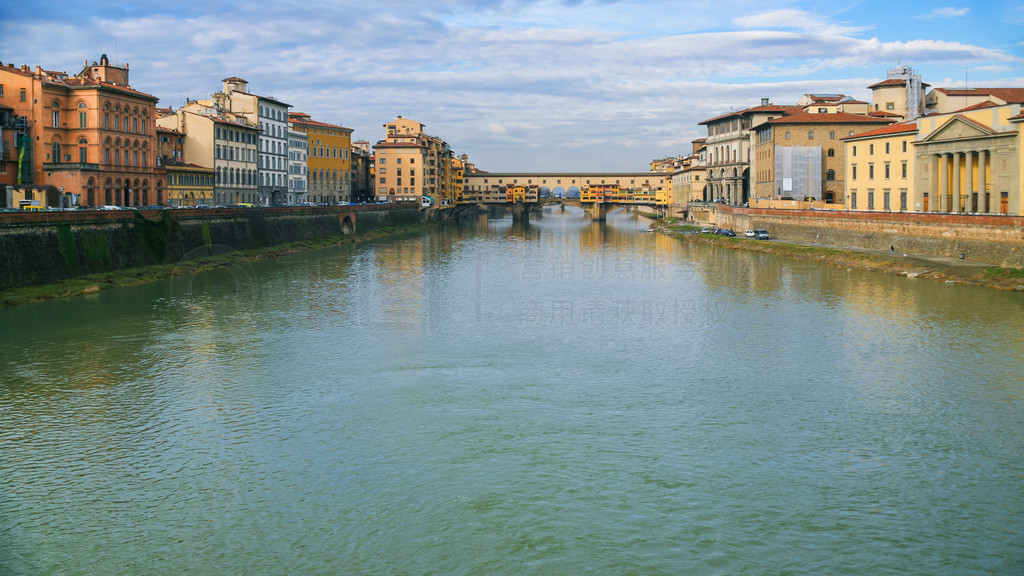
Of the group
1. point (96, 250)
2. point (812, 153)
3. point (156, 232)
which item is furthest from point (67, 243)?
point (812, 153)

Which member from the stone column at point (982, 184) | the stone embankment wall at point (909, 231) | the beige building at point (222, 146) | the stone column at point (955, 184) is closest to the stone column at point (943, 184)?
the stone column at point (955, 184)

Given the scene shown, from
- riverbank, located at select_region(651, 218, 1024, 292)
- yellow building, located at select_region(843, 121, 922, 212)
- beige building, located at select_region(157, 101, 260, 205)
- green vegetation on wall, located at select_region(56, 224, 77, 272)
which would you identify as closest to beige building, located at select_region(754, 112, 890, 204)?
yellow building, located at select_region(843, 121, 922, 212)

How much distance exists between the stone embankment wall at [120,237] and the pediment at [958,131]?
131 feet

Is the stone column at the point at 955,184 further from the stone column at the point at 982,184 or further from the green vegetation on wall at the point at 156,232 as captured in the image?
the green vegetation on wall at the point at 156,232

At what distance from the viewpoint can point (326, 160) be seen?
3666 inches

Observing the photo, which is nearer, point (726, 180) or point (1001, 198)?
point (1001, 198)

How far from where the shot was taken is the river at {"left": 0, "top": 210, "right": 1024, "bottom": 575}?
11938 mm

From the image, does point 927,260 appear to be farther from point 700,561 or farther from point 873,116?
point 873,116

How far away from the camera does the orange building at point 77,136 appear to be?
45250mm

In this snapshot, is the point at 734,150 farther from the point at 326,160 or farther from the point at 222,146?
the point at 222,146

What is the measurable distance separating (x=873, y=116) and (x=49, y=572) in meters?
72.7

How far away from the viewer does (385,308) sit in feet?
104

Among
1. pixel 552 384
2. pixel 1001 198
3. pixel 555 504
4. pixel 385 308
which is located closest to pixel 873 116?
pixel 1001 198

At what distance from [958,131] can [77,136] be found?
1864 inches
